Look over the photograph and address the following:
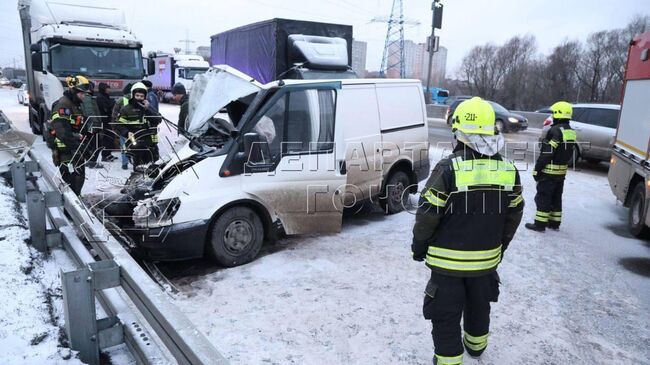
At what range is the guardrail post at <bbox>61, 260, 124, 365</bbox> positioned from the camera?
8.38 ft

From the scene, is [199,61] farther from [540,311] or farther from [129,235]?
[540,311]

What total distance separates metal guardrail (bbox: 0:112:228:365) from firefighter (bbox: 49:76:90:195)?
88.5 inches

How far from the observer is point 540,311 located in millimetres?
4270

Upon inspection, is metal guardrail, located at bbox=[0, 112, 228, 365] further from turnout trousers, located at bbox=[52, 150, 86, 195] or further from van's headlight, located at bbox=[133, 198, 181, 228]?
turnout trousers, located at bbox=[52, 150, 86, 195]

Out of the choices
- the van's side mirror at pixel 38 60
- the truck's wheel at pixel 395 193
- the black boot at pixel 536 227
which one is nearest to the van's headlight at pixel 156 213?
the truck's wheel at pixel 395 193

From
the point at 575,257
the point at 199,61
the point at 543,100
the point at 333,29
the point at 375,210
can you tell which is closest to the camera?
the point at 575,257

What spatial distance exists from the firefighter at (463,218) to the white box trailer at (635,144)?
3999 mm

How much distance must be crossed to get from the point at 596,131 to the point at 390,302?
10.4m

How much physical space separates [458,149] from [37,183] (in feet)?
16.2

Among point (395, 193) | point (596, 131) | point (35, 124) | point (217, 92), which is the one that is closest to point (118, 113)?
point (217, 92)

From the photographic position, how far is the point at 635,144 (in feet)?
22.5

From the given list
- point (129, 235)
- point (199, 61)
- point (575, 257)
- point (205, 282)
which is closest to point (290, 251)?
point (205, 282)

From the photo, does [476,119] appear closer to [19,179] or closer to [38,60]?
[19,179]

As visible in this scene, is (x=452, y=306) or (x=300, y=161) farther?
(x=300, y=161)
